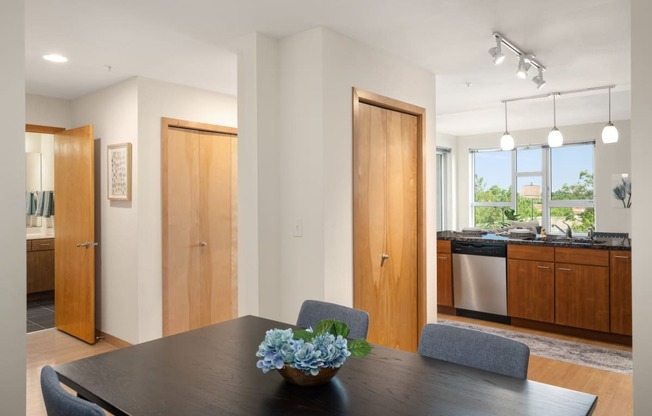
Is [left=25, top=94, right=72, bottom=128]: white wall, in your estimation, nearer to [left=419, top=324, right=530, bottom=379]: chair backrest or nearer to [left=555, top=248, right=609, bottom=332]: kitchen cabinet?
[left=419, top=324, right=530, bottom=379]: chair backrest

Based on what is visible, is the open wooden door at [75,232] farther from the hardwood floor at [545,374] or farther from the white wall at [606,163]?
the white wall at [606,163]

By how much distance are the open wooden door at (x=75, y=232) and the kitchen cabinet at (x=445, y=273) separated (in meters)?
3.64

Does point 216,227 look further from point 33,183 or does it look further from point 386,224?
point 33,183

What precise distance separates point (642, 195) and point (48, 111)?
16.6 ft

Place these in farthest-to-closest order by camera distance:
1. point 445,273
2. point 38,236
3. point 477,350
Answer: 1. point 38,236
2. point 445,273
3. point 477,350

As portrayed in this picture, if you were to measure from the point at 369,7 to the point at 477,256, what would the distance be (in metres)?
3.28

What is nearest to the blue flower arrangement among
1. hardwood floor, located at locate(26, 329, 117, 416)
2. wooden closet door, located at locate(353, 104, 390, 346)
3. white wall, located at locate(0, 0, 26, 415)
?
white wall, located at locate(0, 0, 26, 415)

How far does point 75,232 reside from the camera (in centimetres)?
437

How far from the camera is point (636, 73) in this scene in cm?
197

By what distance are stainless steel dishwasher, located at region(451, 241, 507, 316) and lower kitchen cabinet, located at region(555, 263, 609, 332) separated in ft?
1.79

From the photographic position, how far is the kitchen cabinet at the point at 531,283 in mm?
4535

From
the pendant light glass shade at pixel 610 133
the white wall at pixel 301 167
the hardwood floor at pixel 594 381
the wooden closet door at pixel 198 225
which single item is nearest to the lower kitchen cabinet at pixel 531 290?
the hardwood floor at pixel 594 381

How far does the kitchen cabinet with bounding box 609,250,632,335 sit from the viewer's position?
4.09 m

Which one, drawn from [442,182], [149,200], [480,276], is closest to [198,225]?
[149,200]
